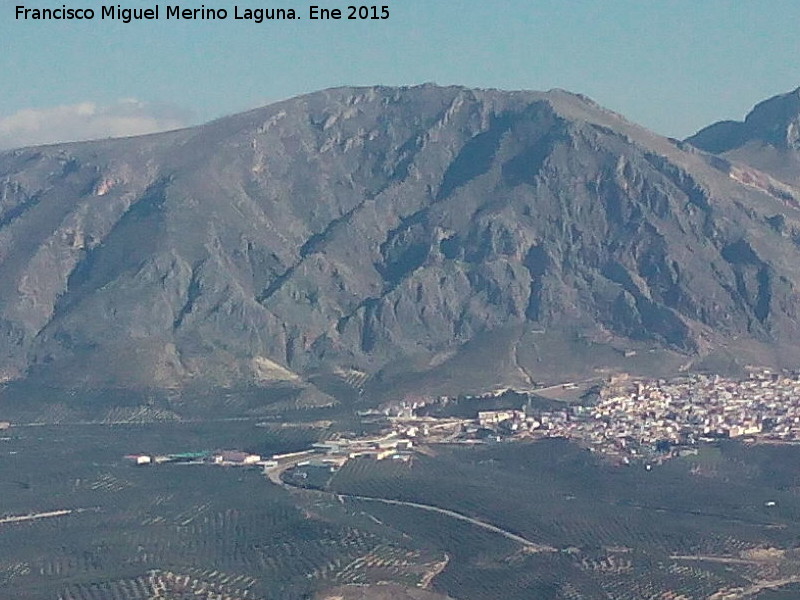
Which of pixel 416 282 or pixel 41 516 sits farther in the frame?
pixel 416 282

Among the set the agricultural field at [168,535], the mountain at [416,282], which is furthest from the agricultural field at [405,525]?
the mountain at [416,282]

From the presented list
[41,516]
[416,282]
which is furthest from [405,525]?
[416,282]

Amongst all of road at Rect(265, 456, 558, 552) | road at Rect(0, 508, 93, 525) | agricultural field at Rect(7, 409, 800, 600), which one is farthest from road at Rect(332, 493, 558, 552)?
road at Rect(0, 508, 93, 525)

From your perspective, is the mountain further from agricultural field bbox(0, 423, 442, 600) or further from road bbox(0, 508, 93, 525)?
road bbox(0, 508, 93, 525)

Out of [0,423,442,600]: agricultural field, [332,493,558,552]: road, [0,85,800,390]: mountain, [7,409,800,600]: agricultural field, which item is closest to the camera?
[0,423,442,600]: agricultural field

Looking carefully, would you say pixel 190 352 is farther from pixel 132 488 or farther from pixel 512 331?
pixel 132 488

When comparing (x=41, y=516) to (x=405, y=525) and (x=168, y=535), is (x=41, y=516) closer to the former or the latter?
(x=168, y=535)

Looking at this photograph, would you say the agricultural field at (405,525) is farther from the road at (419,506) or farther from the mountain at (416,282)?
the mountain at (416,282)

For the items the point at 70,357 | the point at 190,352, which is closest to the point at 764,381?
the point at 190,352

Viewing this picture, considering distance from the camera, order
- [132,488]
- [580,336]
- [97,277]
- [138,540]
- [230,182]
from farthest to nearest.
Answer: [230,182] → [97,277] → [580,336] → [132,488] → [138,540]
